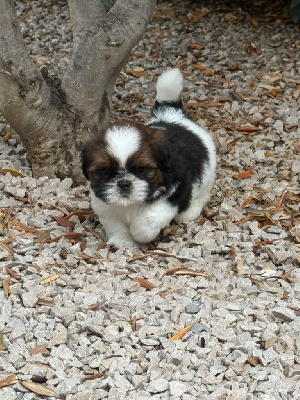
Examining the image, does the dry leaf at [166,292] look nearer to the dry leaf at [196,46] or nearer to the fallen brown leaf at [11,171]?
the fallen brown leaf at [11,171]

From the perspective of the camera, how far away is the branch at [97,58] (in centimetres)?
554

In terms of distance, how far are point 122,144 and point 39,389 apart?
1580 millimetres

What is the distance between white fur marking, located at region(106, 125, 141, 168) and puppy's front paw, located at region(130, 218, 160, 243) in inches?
22.8

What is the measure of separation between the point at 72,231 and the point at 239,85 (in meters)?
3.24

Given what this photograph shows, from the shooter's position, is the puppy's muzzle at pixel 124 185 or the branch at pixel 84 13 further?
the branch at pixel 84 13

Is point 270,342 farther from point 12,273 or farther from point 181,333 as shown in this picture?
point 12,273

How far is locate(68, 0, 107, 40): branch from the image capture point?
6062 millimetres

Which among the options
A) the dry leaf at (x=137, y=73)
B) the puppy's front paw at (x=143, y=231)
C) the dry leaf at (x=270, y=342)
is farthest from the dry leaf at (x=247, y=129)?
the dry leaf at (x=270, y=342)

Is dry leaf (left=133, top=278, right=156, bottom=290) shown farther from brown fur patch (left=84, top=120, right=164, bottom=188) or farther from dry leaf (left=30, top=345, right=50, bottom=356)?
dry leaf (left=30, top=345, right=50, bottom=356)

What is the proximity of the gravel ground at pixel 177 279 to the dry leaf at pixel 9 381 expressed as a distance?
11 millimetres

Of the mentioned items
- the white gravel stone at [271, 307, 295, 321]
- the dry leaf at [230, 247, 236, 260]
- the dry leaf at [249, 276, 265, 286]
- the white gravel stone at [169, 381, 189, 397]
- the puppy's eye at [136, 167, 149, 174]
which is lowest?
the dry leaf at [230, 247, 236, 260]

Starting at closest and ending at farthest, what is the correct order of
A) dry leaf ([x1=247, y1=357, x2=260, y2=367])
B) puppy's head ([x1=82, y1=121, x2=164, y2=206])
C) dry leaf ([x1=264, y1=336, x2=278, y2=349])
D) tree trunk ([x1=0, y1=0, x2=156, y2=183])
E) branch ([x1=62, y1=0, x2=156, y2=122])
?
dry leaf ([x1=247, y1=357, x2=260, y2=367]), dry leaf ([x1=264, y1=336, x2=278, y2=349]), puppy's head ([x1=82, y1=121, x2=164, y2=206]), tree trunk ([x1=0, y1=0, x2=156, y2=183]), branch ([x1=62, y1=0, x2=156, y2=122])

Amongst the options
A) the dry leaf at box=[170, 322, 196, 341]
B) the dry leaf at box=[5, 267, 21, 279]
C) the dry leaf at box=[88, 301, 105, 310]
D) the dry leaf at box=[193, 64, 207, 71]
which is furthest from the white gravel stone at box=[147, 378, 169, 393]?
the dry leaf at box=[193, 64, 207, 71]

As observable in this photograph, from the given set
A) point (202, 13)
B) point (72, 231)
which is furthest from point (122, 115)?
point (202, 13)
